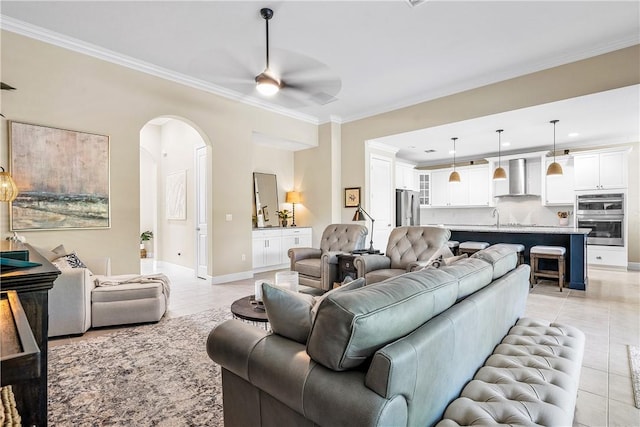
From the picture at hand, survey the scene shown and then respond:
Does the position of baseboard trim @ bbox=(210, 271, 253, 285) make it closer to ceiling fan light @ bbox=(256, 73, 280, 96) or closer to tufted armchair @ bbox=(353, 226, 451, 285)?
tufted armchair @ bbox=(353, 226, 451, 285)

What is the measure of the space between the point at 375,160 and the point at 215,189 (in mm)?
3320

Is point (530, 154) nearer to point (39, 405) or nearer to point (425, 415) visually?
point (425, 415)

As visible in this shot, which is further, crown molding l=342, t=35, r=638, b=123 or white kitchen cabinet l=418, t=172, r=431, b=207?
white kitchen cabinet l=418, t=172, r=431, b=207

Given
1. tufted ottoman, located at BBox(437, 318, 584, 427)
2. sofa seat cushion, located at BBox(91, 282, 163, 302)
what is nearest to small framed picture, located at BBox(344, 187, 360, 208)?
sofa seat cushion, located at BBox(91, 282, 163, 302)

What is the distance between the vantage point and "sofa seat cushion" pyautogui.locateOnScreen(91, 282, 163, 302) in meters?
3.14

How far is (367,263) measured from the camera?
3705 millimetres

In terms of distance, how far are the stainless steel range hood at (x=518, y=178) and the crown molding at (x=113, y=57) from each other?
5.82 m

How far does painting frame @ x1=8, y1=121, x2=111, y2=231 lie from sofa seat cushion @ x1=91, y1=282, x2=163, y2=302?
43.3 inches

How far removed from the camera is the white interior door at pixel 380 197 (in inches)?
258

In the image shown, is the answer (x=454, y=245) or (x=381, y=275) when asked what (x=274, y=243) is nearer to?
(x=381, y=275)

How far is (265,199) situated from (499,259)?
210 inches

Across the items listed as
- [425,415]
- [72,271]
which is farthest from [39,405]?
[72,271]

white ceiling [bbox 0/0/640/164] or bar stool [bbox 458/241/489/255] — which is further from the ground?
white ceiling [bbox 0/0/640/164]

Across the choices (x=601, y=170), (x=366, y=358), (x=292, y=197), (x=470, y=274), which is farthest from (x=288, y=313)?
(x=601, y=170)
